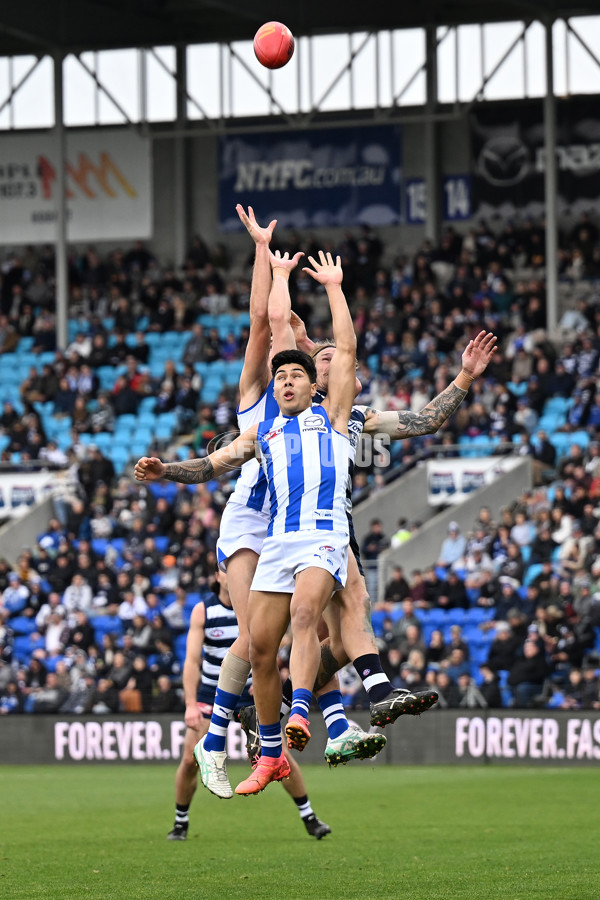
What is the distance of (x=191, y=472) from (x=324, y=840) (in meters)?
5.01

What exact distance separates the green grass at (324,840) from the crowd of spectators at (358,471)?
1.95 metres

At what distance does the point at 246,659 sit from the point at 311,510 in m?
1.22

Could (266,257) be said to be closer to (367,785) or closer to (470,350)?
(470,350)

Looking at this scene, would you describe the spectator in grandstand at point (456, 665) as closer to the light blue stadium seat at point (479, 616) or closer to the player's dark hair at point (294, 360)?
the light blue stadium seat at point (479, 616)

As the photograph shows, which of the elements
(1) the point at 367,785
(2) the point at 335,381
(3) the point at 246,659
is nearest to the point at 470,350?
(2) the point at 335,381

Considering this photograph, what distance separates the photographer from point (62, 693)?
2208 centimetres

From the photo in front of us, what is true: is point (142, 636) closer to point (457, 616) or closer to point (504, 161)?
point (457, 616)

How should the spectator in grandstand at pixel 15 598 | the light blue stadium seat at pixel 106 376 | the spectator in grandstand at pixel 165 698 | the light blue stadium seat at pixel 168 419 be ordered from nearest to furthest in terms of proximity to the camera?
the spectator in grandstand at pixel 165 698
the spectator in grandstand at pixel 15 598
the light blue stadium seat at pixel 168 419
the light blue stadium seat at pixel 106 376

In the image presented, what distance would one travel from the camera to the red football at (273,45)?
10539mm

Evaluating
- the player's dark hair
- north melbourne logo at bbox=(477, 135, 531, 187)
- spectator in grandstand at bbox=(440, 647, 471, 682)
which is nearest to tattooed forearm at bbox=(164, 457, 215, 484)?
the player's dark hair

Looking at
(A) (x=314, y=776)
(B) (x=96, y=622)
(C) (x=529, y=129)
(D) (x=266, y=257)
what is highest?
(C) (x=529, y=129)

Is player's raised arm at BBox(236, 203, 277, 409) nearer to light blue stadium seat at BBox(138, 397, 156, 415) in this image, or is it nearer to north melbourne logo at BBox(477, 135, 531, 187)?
light blue stadium seat at BBox(138, 397, 156, 415)

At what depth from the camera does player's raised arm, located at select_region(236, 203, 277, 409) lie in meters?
9.37

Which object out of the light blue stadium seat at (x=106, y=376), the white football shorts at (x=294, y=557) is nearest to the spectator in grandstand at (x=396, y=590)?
the light blue stadium seat at (x=106, y=376)
